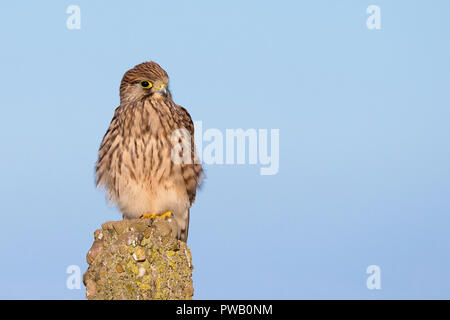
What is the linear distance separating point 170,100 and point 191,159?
0.86m

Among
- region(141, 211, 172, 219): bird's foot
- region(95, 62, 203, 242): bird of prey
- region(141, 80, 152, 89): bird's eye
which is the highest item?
region(141, 80, 152, 89): bird's eye

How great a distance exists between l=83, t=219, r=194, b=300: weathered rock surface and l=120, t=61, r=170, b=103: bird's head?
2.01 metres

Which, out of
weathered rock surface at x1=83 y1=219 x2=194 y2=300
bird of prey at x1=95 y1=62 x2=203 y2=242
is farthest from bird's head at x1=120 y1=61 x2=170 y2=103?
weathered rock surface at x1=83 y1=219 x2=194 y2=300

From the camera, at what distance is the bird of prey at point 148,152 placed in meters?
8.42

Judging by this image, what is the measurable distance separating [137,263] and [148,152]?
1808mm

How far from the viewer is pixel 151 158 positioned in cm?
836

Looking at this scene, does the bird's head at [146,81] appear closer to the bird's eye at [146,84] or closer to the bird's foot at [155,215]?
the bird's eye at [146,84]

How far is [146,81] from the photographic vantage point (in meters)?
8.62

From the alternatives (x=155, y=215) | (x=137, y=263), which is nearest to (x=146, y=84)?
(x=155, y=215)

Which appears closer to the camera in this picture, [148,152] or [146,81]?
[148,152]

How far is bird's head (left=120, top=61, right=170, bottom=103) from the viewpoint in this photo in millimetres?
8602

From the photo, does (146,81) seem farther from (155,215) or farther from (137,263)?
(137,263)

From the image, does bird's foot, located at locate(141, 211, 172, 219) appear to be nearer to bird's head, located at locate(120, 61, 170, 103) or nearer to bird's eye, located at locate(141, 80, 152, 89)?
bird's head, located at locate(120, 61, 170, 103)

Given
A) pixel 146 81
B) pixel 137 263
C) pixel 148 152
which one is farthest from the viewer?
pixel 146 81
